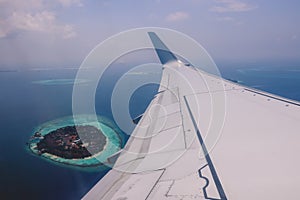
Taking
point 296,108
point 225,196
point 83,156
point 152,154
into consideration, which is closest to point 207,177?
point 225,196

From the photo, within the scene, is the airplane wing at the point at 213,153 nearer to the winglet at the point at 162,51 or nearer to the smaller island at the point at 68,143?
the winglet at the point at 162,51

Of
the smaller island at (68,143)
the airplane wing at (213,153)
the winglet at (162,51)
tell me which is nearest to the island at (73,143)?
the smaller island at (68,143)

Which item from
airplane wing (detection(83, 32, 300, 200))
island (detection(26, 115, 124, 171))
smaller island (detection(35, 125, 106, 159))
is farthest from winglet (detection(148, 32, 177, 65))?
smaller island (detection(35, 125, 106, 159))

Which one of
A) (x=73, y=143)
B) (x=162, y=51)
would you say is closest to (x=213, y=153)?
(x=162, y=51)

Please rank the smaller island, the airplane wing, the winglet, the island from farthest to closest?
the smaller island → the island → the winglet → the airplane wing

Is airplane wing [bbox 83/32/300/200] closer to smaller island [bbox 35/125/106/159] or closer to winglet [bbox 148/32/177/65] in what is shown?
winglet [bbox 148/32/177/65]

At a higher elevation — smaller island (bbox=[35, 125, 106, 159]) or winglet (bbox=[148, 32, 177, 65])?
winglet (bbox=[148, 32, 177, 65])

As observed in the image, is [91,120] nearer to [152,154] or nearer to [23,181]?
[23,181]

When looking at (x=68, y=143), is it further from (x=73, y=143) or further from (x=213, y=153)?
(x=213, y=153)
